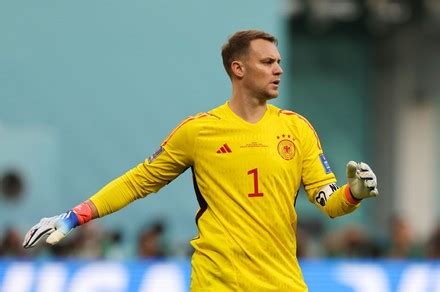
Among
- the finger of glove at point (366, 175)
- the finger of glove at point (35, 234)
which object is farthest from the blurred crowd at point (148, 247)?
the finger of glove at point (366, 175)

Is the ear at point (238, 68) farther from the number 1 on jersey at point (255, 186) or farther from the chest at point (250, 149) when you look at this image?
the number 1 on jersey at point (255, 186)

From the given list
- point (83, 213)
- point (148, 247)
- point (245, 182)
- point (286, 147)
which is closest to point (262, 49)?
A: point (286, 147)

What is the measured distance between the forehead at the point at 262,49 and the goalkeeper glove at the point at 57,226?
1.31 m

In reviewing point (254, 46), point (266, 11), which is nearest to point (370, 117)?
point (266, 11)

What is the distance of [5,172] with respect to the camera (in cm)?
1989

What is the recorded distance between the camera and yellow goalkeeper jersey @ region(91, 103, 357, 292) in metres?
8.54

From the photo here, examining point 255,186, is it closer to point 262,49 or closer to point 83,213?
point 262,49

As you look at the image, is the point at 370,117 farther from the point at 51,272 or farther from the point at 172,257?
the point at 51,272

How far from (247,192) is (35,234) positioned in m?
1.22

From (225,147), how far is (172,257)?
30.6 ft

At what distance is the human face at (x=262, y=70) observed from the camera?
874 centimetres

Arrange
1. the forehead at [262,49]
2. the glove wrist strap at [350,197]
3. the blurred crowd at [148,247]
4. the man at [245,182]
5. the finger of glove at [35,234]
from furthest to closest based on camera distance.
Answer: the blurred crowd at [148,247]
the forehead at [262,49]
the finger of glove at [35,234]
the man at [245,182]
the glove wrist strap at [350,197]

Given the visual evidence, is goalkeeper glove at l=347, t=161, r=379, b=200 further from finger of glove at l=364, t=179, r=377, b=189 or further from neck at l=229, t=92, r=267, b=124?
neck at l=229, t=92, r=267, b=124

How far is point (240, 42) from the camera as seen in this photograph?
887cm
